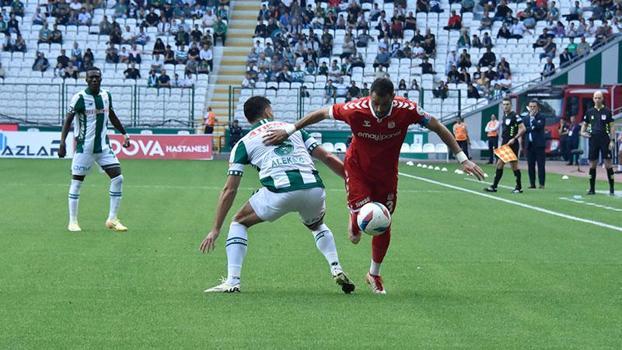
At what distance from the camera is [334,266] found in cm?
1048

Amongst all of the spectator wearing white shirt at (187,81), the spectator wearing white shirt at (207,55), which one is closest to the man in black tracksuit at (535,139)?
the spectator wearing white shirt at (187,81)

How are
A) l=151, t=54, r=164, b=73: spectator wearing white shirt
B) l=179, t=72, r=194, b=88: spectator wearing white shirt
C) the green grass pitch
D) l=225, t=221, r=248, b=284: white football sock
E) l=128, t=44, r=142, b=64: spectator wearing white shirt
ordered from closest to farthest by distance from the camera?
1. the green grass pitch
2. l=225, t=221, r=248, b=284: white football sock
3. l=179, t=72, r=194, b=88: spectator wearing white shirt
4. l=151, t=54, r=164, b=73: spectator wearing white shirt
5. l=128, t=44, r=142, b=64: spectator wearing white shirt

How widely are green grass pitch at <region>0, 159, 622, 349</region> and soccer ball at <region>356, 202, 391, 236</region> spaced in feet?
1.87

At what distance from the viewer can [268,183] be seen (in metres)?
10.3

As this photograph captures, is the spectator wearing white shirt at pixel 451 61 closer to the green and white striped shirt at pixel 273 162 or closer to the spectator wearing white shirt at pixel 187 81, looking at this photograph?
the spectator wearing white shirt at pixel 187 81

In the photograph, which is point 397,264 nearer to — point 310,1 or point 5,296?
point 5,296

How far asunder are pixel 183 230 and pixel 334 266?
245 inches

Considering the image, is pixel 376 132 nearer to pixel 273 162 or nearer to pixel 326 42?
pixel 273 162

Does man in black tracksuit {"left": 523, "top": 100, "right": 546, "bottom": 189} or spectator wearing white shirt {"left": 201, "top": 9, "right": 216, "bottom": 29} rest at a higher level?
spectator wearing white shirt {"left": 201, "top": 9, "right": 216, "bottom": 29}

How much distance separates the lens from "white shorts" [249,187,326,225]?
10266 millimetres

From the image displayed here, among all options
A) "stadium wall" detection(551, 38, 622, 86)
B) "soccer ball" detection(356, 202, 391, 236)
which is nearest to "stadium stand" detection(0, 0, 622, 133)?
"stadium wall" detection(551, 38, 622, 86)

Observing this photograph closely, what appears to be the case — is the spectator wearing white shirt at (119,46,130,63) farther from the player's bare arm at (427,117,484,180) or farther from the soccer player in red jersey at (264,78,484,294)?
the player's bare arm at (427,117,484,180)

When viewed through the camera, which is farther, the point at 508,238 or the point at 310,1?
the point at 310,1

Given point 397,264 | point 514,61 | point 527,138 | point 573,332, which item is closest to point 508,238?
point 397,264
